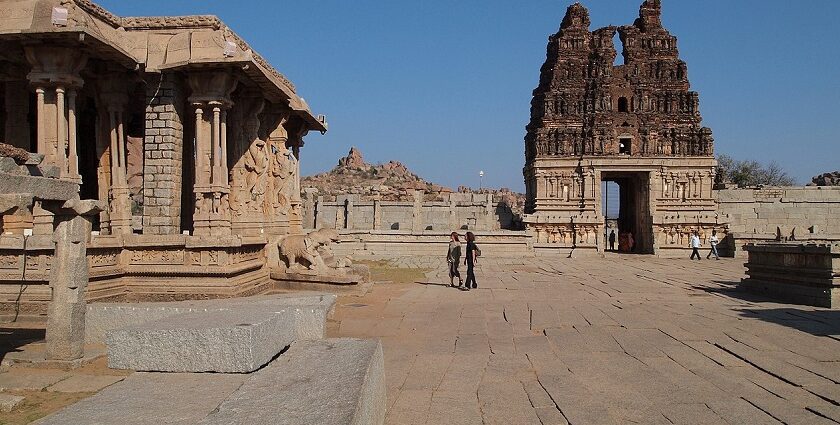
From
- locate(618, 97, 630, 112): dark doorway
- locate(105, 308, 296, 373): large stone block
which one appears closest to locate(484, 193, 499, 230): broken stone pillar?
locate(618, 97, 630, 112): dark doorway

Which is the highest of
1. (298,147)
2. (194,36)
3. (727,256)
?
(194,36)

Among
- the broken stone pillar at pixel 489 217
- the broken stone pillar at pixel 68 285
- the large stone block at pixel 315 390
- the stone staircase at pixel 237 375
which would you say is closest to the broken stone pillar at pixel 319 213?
the broken stone pillar at pixel 489 217

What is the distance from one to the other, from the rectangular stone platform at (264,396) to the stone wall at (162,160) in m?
6.99

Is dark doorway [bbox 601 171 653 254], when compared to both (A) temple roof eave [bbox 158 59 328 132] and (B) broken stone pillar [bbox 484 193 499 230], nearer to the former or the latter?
(B) broken stone pillar [bbox 484 193 499 230]

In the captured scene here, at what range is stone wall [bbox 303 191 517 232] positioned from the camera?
31.8 meters

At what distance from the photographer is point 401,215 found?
32.3 m


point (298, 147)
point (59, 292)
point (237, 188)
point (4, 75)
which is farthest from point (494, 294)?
point (4, 75)

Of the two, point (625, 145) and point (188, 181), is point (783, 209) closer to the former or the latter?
point (625, 145)

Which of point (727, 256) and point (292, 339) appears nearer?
point (292, 339)

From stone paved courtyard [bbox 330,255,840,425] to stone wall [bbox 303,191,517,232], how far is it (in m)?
20.3

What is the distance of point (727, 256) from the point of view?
2675cm

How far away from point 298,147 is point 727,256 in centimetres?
2139

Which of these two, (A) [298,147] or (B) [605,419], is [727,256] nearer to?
(A) [298,147]

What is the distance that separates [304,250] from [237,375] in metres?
7.70
